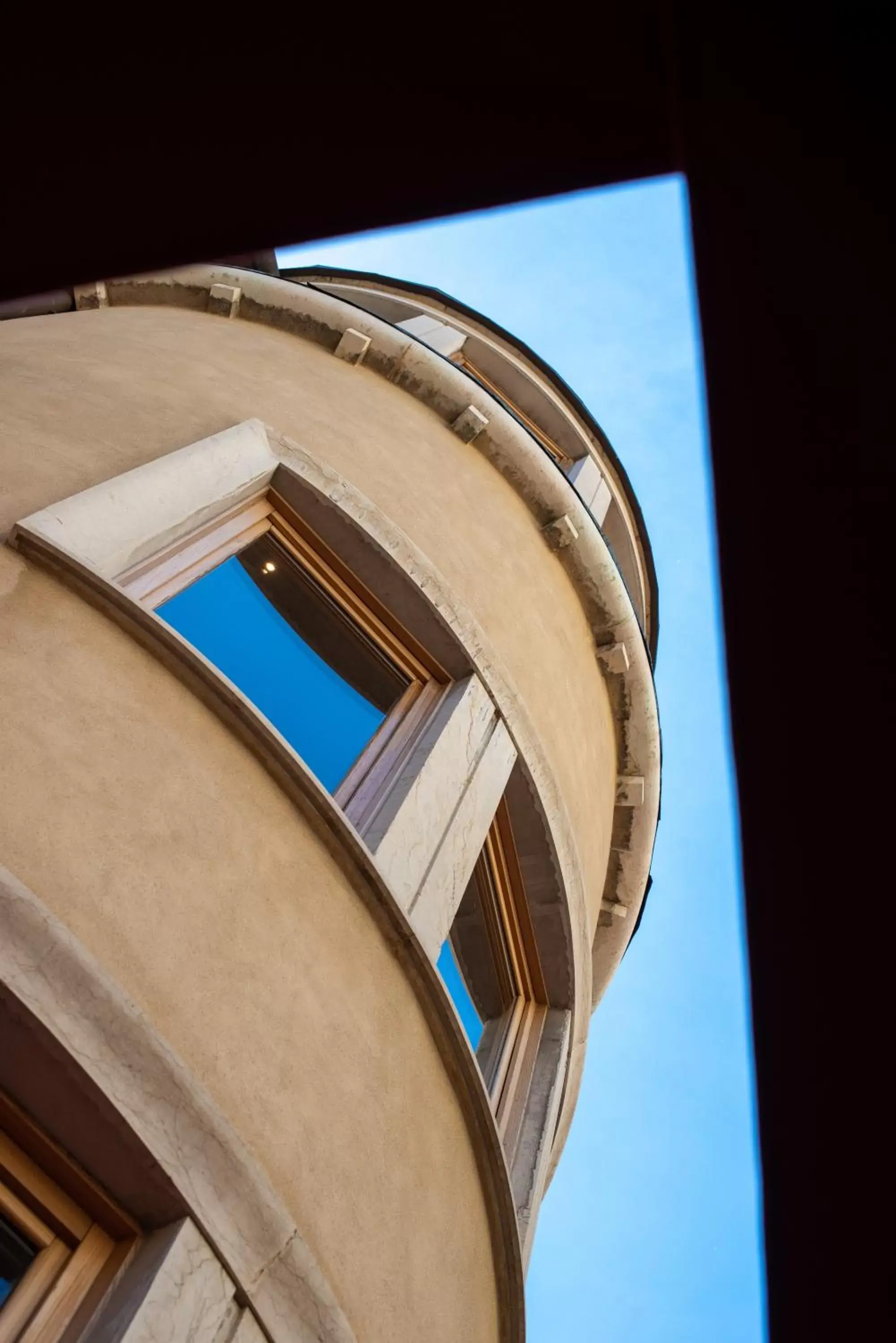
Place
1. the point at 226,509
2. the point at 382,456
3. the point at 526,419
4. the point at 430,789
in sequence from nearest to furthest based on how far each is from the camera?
the point at 430,789 < the point at 226,509 < the point at 382,456 < the point at 526,419

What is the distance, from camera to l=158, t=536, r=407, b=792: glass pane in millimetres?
3781

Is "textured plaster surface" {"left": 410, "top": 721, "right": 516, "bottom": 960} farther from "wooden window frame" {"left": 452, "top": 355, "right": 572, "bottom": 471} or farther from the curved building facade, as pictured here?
"wooden window frame" {"left": 452, "top": 355, "right": 572, "bottom": 471}

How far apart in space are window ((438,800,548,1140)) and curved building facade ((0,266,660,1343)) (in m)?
0.02

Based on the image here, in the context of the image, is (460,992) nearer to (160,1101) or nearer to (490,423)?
(160,1101)

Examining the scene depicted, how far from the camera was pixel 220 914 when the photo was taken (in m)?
2.64

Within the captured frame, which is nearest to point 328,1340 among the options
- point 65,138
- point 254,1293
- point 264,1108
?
point 254,1293

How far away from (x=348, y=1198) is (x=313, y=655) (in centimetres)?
230

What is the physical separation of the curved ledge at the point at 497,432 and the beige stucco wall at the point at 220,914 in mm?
2583

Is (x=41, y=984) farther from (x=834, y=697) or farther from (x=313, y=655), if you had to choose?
(x=313, y=655)

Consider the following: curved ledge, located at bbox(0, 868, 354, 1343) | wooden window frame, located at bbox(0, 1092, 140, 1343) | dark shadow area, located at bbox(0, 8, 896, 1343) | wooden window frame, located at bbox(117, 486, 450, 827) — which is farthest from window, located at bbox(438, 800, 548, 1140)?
dark shadow area, located at bbox(0, 8, 896, 1343)

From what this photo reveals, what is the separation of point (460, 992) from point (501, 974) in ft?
2.21

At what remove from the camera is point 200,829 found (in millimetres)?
2732

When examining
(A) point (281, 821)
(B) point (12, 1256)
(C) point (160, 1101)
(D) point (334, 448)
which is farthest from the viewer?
(D) point (334, 448)

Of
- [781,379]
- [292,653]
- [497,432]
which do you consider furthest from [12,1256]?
[497,432]
